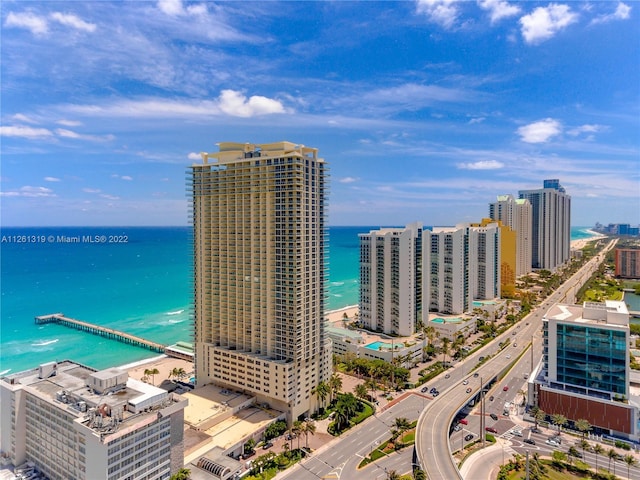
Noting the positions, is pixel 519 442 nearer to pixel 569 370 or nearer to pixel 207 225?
pixel 569 370

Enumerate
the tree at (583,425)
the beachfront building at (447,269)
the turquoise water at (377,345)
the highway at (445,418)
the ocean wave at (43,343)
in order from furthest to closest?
the beachfront building at (447,269)
the ocean wave at (43,343)
the turquoise water at (377,345)
the tree at (583,425)
the highway at (445,418)

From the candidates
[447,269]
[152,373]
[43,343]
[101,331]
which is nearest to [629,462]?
[447,269]

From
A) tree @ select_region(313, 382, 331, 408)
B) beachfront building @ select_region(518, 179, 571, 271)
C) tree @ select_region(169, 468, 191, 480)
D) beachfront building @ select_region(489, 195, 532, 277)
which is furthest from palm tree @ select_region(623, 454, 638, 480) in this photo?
beachfront building @ select_region(518, 179, 571, 271)

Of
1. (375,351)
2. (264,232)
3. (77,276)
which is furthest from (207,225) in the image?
(77,276)

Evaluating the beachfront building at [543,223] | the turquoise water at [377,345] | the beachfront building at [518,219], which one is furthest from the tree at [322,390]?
the beachfront building at [543,223]

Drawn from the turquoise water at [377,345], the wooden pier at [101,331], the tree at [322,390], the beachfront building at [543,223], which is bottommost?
the wooden pier at [101,331]

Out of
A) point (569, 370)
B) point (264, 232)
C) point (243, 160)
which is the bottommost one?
point (569, 370)

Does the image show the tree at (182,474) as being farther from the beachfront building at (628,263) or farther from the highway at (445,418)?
the beachfront building at (628,263)

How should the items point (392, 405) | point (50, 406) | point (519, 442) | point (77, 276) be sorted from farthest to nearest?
point (77, 276), point (392, 405), point (519, 442), point (50, 406)
